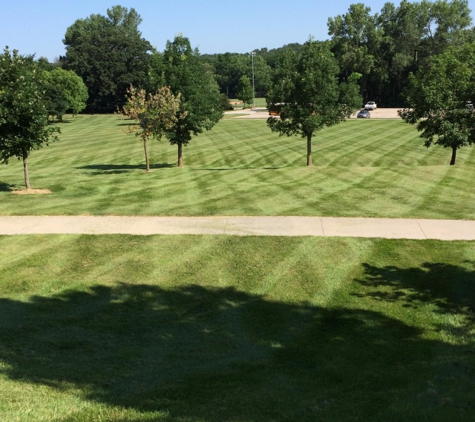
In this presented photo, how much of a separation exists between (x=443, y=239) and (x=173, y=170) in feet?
60.2

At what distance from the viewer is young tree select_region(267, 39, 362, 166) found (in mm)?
27672

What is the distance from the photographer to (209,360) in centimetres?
805

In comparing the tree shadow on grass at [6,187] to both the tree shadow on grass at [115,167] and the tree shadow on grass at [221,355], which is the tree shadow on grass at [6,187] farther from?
the tree shadow on grass at [221,355]

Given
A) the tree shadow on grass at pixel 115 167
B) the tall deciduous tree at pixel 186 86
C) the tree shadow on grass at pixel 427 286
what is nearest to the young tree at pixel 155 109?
the tall deciduous tree at pixel 186 86

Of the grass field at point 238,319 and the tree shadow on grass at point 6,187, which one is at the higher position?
the tree shadow on grass at point 6,187

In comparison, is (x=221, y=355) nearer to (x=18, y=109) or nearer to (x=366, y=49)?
(x=18, y=109)

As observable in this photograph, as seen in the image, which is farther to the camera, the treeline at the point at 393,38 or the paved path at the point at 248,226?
the treeline at the point at 393,38

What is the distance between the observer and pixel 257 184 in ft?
72.6

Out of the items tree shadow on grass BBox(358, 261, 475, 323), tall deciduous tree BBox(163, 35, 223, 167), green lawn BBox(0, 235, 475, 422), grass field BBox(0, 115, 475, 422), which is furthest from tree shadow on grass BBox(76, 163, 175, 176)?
tree shadow on grass BBox(358, 261, 475, 323)

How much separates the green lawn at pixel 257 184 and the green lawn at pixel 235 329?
362cm

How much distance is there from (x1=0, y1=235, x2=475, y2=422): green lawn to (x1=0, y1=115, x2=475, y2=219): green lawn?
11.9 feet

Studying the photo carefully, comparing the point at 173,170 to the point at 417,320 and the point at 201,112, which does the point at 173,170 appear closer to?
the point at 201,112

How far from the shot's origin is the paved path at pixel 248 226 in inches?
556

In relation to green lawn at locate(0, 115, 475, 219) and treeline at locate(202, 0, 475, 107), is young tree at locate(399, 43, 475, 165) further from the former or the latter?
treeline at locate(202, 0, 475, 107)
